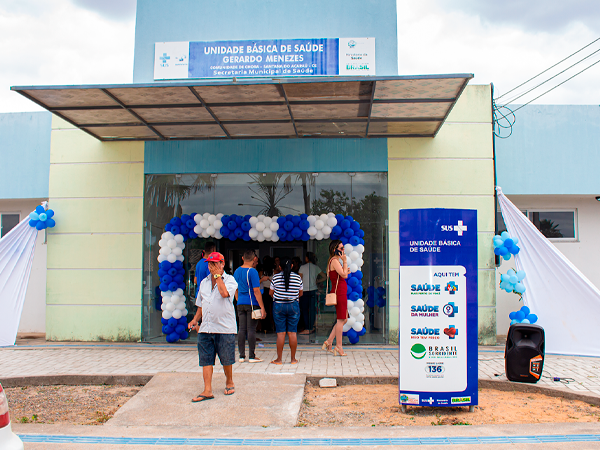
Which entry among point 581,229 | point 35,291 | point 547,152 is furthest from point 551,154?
point 35,291

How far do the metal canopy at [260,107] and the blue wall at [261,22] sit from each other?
1.11m

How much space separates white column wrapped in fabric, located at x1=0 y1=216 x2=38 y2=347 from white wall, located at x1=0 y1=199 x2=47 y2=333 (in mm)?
1713

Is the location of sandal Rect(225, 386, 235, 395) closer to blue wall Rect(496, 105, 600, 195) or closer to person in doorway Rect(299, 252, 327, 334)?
person in doorway Rect(299, 252, 327, 334)

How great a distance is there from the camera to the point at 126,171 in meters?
9.63

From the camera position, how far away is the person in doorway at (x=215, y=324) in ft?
18.0

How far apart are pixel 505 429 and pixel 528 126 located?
7.49 meters

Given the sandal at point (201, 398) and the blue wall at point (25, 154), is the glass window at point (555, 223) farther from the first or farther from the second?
the blue wall at point (25, 154)

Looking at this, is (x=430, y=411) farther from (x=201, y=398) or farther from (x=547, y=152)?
(x=547, y=152)

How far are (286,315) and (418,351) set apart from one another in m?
2.81

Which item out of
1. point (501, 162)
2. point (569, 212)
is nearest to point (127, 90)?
point (501, 162)

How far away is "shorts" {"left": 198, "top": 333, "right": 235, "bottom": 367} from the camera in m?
5.54

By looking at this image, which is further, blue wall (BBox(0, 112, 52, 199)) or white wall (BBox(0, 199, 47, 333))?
white wall (BBox(0, 199, 47, 333))

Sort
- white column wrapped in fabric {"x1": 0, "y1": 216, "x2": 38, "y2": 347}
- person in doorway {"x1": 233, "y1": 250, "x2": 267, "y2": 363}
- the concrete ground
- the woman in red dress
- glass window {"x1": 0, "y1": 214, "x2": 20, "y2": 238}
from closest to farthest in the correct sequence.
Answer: the concrete ground < person in doorway {"x1": 233, "y1": 250, "x2": 267, "y2": 363} < the woman in red dress < white column wrapped in fabric {"x1": 0, "y1": 216, "x2": 38, "y2": 347} < glass window {"x1": 0, "y1": 214, "x2": 20, "y2": 238}

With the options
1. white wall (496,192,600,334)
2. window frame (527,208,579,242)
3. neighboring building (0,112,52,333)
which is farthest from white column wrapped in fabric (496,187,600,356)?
neighboring building (0,112,52,333)
